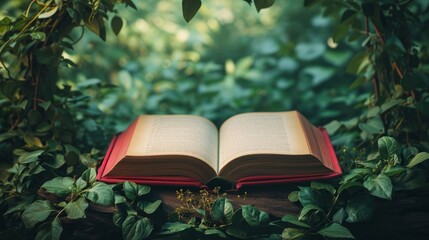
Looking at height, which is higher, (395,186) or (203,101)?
(395,186)

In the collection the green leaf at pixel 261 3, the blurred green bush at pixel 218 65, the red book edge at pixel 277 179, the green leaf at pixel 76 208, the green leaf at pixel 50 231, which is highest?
the green leaf at pixel 261 3

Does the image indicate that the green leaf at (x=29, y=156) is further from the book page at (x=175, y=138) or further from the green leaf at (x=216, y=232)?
the green leaf at (x=216, y=232)

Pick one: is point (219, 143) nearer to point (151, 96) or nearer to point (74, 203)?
point (74, 203)

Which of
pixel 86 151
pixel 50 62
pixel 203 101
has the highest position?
pixel 50 62

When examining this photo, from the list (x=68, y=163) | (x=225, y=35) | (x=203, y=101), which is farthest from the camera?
(x=225, y=35)

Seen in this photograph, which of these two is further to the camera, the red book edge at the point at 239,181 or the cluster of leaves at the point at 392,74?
the cluster of leaves at the point at 392,74

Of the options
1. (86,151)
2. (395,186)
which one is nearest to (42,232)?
(86,151)

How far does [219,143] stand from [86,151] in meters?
0.40

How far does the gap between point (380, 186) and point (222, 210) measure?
35 centimetres

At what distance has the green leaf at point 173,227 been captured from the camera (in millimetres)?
1227

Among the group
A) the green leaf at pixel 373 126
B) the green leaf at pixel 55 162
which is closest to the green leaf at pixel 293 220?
the green leaf at pixel 373 126

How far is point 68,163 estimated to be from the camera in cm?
143

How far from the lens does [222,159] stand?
137 centimetres

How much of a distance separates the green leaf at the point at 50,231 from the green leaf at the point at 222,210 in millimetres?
340
